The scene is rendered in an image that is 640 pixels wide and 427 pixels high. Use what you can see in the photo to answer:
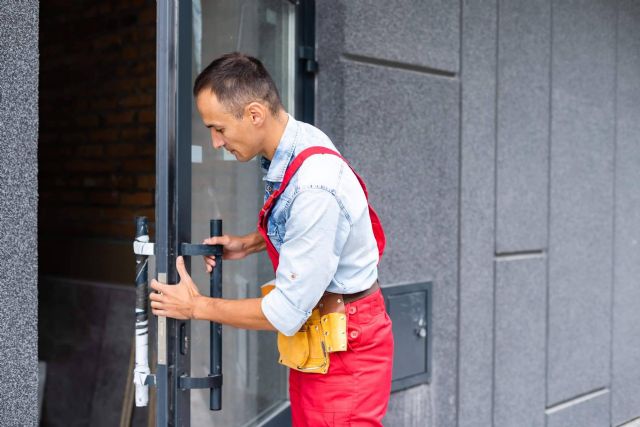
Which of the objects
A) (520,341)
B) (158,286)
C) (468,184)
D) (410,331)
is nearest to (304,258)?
(158,286)

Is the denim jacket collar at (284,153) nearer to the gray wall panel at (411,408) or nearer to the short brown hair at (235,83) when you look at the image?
the short brown hair at (235,83)

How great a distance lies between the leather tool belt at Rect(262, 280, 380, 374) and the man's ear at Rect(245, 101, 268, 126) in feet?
1.76

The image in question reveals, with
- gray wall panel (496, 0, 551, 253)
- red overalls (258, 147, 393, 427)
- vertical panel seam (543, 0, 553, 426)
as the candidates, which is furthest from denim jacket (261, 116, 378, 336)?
vertical panel seam (543, 0, 553, 426)

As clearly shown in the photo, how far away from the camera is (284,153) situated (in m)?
1.96

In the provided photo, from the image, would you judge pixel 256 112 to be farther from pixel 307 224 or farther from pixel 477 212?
pixel 477 212

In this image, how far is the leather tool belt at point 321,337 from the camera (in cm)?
198

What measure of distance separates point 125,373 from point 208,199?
181 cm

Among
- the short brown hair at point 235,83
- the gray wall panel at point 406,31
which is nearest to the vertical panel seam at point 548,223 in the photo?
the gray wall panel at point 406,31

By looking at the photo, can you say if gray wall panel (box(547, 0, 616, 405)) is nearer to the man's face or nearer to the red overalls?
the red overalls

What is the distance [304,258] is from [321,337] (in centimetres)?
31

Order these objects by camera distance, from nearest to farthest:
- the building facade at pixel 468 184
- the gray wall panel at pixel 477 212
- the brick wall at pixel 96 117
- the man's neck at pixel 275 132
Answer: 1. the man's neck at pixel 275 132
2. the building facade at pixel 468 184
3. the gray wall panel at pixel 477 212
4. the brick wall at pixel 96 117

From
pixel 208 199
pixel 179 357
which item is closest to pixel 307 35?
pixel 208 199

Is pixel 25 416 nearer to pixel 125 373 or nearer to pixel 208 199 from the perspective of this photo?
pixel 208 199

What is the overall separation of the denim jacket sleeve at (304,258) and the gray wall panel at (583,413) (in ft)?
9.83
